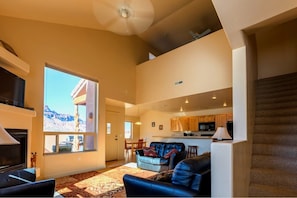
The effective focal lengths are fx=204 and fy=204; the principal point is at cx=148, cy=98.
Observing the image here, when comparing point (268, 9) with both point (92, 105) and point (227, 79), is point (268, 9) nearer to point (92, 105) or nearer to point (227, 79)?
point (227, 79)

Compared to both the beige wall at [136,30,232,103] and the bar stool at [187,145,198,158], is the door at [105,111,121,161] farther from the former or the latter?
the bar stool at [187,145,198,158]

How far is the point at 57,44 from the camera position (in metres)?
5.57

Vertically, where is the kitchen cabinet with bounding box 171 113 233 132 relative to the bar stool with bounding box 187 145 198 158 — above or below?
above

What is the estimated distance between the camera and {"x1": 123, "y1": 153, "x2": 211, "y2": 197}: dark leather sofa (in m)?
2.25

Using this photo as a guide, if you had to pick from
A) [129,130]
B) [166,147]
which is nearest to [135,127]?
[129,130]

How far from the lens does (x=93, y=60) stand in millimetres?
6617

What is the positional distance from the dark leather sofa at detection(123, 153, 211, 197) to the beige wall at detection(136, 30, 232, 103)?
365cm

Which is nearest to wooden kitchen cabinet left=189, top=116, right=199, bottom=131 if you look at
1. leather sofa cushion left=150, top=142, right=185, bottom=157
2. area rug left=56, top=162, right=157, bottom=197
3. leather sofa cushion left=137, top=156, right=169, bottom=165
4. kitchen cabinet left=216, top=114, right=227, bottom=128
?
kitchen cabinet left=216, top=114, right=227, bottom=128

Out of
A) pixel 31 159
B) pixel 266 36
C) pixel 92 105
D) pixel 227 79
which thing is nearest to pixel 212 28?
pixel 266 36

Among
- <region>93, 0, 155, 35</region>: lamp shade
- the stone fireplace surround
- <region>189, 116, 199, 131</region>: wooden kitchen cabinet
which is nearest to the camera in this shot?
the stone fireplace surround

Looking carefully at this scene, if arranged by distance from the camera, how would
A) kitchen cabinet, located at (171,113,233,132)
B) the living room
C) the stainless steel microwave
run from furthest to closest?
the stainless steel microwave, kitchen cabinet, located at (171,113,233,132), the living room

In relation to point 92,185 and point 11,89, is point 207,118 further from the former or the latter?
point 11,89

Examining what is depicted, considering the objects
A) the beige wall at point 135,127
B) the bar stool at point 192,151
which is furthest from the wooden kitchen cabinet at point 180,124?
the beige wall at point 135,127

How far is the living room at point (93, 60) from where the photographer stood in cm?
323
